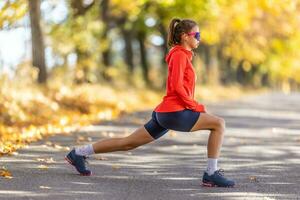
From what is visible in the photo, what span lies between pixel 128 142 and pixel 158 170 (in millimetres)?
1324

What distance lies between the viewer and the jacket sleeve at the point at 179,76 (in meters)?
8.73

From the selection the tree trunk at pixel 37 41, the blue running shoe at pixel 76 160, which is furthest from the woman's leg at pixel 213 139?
the tree trunk at pixel 37 41

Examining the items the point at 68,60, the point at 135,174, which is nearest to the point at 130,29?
the point at 68,60

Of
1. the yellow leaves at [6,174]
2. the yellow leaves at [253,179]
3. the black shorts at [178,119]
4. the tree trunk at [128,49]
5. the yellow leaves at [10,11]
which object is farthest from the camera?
the tree trunk at [128,49]

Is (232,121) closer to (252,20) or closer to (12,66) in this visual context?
(12,66)

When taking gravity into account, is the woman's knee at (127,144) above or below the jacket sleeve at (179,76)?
below

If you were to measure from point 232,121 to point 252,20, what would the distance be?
32.3m

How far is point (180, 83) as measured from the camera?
28.6 ft

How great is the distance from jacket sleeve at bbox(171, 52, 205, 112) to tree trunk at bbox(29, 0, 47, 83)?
1507cm

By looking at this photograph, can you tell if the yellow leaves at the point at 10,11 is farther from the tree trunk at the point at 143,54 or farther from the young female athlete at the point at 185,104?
the tree trunk at the point at 143,54

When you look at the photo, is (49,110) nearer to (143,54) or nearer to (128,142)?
(128,142)

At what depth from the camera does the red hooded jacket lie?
874 centimetres

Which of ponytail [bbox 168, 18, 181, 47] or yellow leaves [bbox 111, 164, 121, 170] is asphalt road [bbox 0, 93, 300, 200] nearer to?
yellow leaves [bbox 111, 164, 121, 170]

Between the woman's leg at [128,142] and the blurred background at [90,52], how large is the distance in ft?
9.17
